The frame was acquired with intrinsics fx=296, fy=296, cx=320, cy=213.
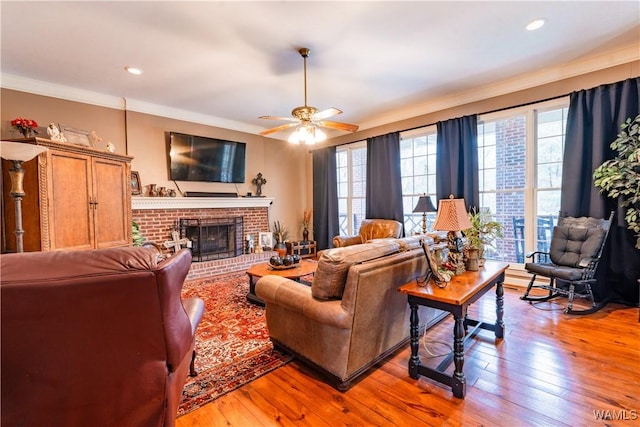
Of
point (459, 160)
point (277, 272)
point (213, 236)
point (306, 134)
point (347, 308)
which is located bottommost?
point (277, 272)

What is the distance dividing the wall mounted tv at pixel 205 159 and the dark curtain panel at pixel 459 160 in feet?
11.9

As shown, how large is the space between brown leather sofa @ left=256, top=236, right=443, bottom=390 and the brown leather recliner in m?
2.67

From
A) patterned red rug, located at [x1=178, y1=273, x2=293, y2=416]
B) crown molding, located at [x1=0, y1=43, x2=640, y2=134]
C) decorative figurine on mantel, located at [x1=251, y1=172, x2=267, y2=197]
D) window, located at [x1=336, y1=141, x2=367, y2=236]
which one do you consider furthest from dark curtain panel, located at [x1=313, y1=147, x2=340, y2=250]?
patterned red rug, located at [x1=178, y1=273, x2=293, y2=416]

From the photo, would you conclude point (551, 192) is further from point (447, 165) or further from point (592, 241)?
point (447, 165)

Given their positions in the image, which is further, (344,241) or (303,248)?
(303,248)

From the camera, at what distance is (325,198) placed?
6531 millimetres

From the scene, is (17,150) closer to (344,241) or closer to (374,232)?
(344,241)

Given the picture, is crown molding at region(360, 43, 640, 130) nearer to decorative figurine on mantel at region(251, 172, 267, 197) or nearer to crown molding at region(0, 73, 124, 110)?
decorative figurine on mantel at region(251, 172, 267, 197)

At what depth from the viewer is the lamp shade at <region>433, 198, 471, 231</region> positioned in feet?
7.51

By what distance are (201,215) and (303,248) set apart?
86.2 inches

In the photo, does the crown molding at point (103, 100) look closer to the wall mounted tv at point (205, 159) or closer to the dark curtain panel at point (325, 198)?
the wall mounted tv at point (205, 159)

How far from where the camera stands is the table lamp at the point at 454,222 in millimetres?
2293

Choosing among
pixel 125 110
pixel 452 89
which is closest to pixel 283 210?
pixel 125 110

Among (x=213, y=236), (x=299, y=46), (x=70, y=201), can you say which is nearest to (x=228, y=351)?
(x=70, y=201)
